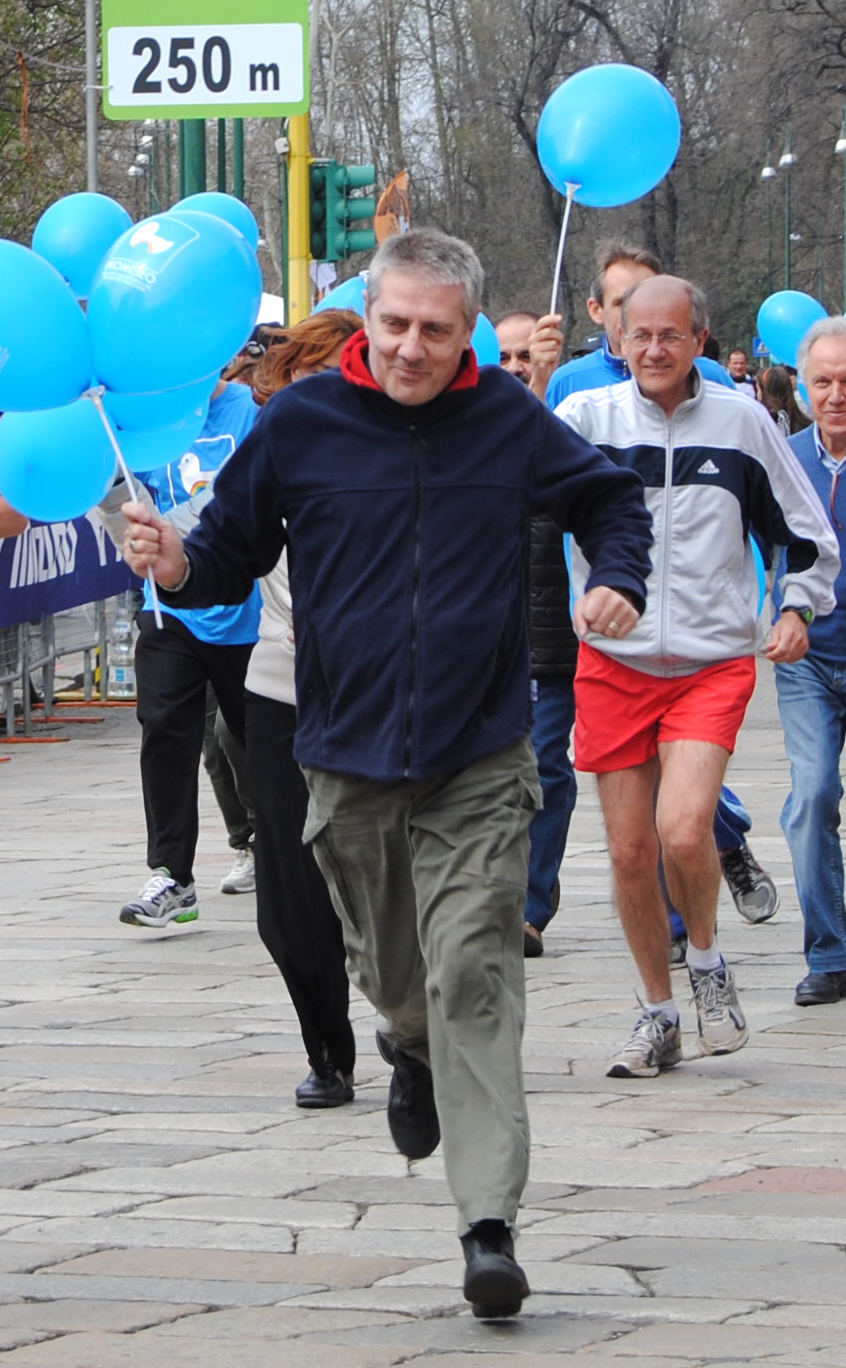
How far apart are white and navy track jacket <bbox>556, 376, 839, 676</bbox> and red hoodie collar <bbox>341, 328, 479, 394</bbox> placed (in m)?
1.55

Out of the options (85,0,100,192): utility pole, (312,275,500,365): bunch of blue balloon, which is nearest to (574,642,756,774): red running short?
(312,275,500,365): bunch of blue balloon

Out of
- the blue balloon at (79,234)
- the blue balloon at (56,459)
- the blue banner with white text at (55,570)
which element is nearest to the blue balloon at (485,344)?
the blue balloon at (79,234)

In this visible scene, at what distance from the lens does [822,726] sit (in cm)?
690

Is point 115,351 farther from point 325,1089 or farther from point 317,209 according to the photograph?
point 317,209

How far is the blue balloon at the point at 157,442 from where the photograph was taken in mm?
5746

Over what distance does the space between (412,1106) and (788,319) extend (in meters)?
8.93

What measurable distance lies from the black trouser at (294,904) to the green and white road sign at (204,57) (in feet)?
16.0

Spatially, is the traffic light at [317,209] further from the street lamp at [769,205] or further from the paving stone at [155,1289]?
the street lamp at [769,205]

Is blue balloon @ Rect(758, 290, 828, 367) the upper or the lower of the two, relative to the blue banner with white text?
upper

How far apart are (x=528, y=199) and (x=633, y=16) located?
787cm

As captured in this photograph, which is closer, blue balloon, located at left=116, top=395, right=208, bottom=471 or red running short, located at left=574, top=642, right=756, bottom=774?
blue balloon, located at left=116, top=395, right=208, bottom=471

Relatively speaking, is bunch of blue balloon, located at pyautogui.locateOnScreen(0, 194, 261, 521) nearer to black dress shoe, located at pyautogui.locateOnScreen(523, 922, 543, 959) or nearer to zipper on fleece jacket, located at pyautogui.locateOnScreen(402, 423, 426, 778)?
zipper on fleece jacket, located at pyautogui.locateOnScreen(402, 423, 426, 778)

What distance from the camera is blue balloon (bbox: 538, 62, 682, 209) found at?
26.3 ft

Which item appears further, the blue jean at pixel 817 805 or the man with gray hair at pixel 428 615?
the blue jean at pixel 817 805
